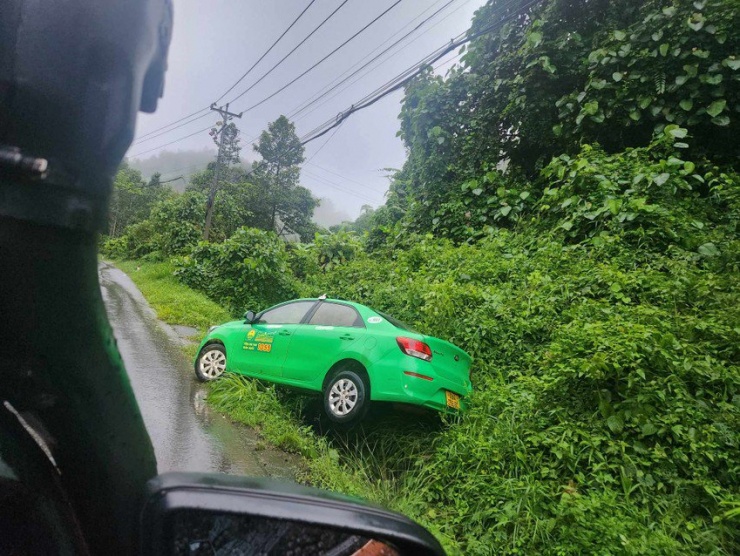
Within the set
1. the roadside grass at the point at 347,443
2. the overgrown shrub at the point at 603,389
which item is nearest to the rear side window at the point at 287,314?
the roadside grass at the point at 347,443

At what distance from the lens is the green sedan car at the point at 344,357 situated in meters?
4.13

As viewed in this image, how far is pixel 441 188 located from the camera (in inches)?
381

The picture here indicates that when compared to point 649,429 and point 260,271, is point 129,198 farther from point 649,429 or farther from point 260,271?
point 260,271

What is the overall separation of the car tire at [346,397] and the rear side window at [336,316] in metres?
0.54

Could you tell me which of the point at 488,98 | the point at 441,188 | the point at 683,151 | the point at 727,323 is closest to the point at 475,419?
the point at 727,323

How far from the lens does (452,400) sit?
169 inches

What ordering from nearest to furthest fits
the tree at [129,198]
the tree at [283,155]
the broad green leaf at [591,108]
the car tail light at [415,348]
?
the tree at [129,198]
the tree at [283,155]
the car tail light at [415,348]
the broad green leaf at [591,108]

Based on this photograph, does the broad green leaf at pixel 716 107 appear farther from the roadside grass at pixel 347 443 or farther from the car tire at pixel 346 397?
the car tire at pixel 346 397

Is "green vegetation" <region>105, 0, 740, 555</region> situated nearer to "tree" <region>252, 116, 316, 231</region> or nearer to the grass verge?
the grass verge

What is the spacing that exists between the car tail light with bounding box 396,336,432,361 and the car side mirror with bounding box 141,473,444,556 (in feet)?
11.2

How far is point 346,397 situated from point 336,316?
37.2 inches

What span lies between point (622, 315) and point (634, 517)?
78.2 inches

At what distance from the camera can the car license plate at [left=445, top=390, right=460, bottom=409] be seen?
4.26 metres

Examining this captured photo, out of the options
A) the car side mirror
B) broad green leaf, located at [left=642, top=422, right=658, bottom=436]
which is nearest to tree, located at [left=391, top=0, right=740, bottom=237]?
broad green leaf, located at [left=642, top=422, right=658, bottom=436]
